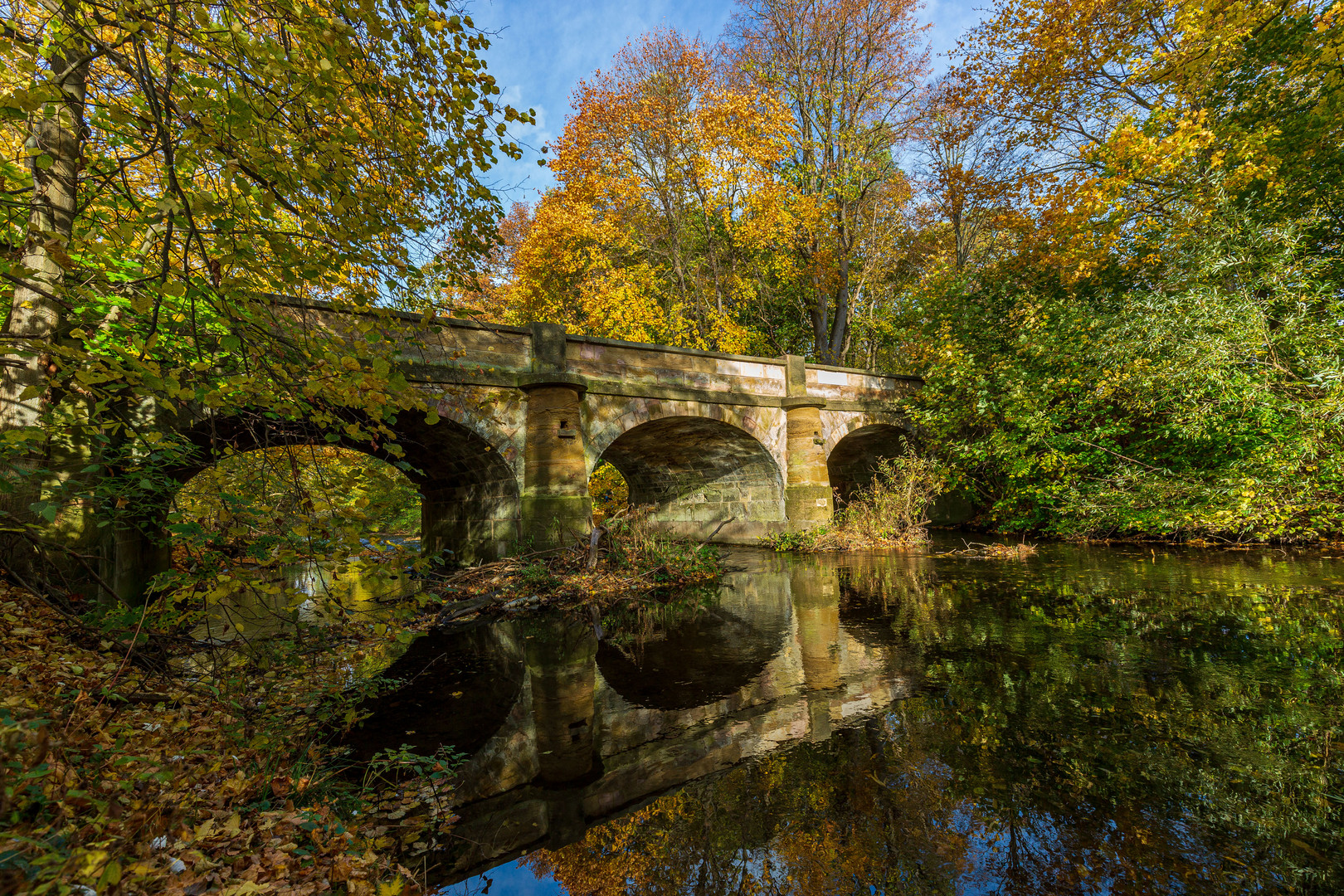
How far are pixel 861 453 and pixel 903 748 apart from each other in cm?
1517

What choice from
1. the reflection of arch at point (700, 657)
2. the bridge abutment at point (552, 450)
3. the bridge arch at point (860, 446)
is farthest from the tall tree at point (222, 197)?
the bridge arch at point (860, 446)

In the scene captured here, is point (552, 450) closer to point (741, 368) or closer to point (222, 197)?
point (741, 368)

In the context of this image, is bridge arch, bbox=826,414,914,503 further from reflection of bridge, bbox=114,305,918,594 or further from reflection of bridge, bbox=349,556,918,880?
reflection of bridge, bbox=349,556,918,880

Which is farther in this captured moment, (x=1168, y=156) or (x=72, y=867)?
(x=1168, y=156)

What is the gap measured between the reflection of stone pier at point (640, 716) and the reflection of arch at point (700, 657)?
2 centimetres

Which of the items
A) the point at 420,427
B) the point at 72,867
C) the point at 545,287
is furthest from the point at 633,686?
the point at 545,287

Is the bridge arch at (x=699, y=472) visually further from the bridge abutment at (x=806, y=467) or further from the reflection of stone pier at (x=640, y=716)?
the reflection of stone pier at (x=640, y=716)

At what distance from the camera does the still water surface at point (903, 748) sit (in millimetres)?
2107

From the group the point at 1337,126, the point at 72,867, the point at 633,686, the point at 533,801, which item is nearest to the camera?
the point at 72,867

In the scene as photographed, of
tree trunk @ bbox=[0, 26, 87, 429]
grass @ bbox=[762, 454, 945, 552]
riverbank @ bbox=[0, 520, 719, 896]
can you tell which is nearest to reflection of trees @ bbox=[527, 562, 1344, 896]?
riverbank @ bbox=[0, 520, 719, 896]

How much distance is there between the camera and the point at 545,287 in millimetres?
17266

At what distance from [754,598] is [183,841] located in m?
6.21

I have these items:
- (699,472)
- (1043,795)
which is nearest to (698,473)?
(699,472)

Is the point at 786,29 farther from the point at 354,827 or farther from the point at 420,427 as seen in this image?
the point at 354,827
